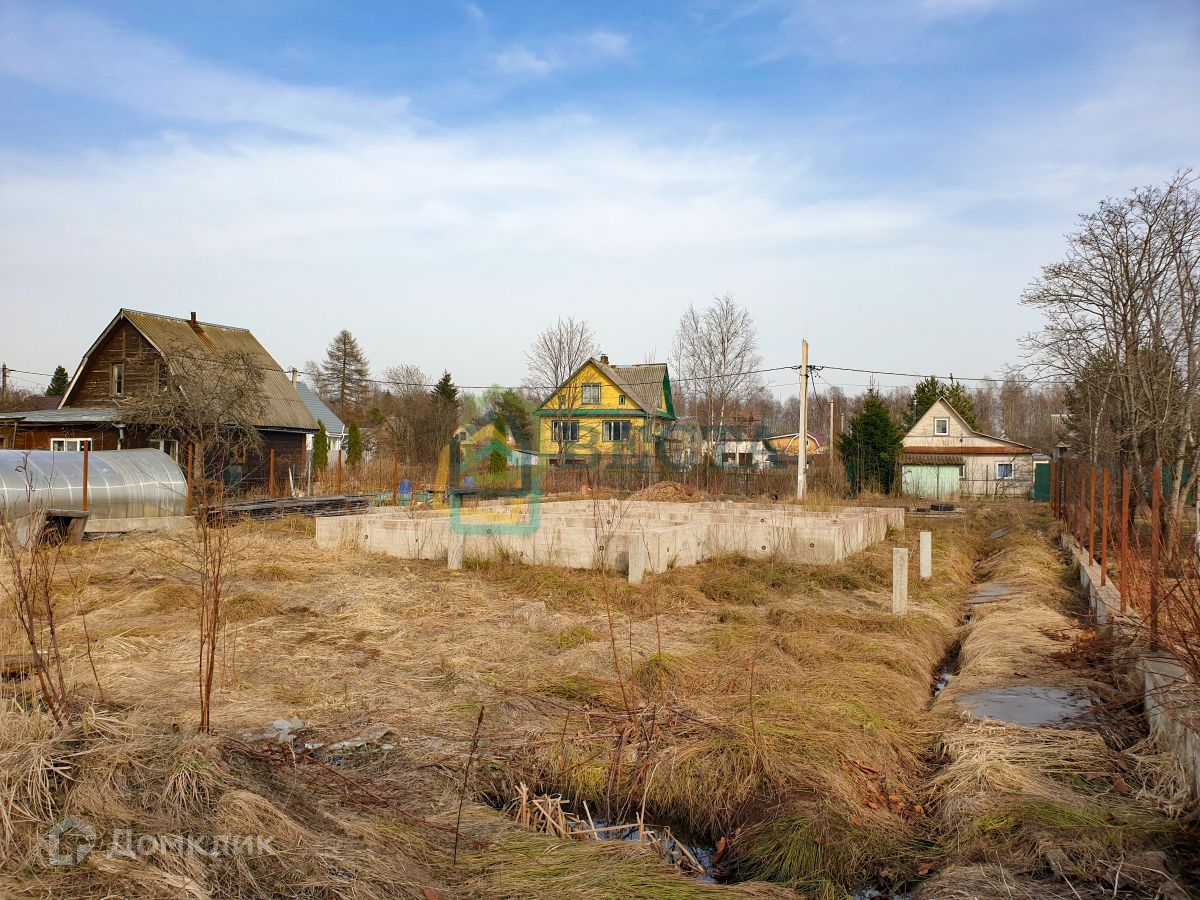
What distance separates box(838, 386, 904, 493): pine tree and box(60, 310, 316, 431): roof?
21182mm

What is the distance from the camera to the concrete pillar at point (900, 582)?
973cm

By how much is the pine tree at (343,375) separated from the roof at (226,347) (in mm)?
33717

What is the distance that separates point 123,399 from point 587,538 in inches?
794

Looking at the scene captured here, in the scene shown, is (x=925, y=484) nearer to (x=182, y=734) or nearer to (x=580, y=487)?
(x=580, y=487)

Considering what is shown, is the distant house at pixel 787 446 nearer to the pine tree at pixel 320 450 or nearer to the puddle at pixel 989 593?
the pine tree at pixel 320 450

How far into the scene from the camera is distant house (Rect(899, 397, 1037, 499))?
3769 centimetres

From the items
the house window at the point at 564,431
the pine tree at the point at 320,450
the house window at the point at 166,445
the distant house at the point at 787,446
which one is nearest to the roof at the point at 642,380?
the house window at the point at 564,431

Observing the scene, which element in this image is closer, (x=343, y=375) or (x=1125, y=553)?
(x=1125, y=553)

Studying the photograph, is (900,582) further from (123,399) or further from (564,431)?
(564,431)

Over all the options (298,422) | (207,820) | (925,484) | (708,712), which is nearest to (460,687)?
(708,712)

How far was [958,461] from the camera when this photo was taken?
3756 cm

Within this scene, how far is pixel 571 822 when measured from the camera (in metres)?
4.81

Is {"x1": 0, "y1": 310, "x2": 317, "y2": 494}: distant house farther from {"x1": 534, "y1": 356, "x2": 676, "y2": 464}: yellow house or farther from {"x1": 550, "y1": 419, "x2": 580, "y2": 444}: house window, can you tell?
{"x1": 534, "y1": 356, "x2": 676, "y2": 464}: yellow house

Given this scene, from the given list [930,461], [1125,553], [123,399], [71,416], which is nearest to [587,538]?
[1125,553]
